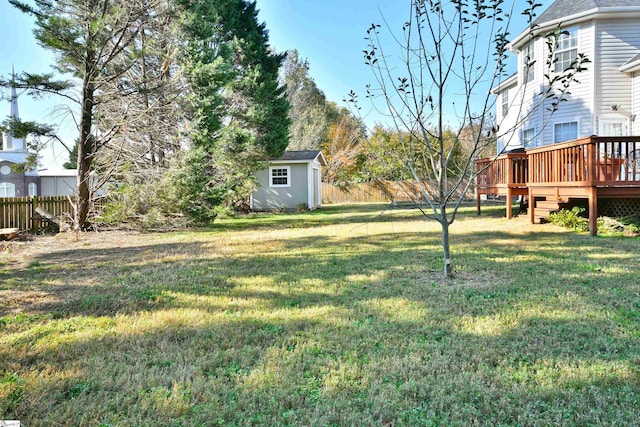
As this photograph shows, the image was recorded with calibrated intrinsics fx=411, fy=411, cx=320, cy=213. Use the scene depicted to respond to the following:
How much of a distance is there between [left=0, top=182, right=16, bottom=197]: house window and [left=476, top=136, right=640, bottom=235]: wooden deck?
27.3 metres

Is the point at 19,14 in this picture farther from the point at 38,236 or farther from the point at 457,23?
the point at 457,23

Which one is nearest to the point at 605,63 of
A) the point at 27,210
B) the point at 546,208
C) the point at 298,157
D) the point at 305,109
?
the point at 546,208

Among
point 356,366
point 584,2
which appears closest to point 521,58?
point 584,2

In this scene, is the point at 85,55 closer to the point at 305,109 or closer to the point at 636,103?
the point at 636,103

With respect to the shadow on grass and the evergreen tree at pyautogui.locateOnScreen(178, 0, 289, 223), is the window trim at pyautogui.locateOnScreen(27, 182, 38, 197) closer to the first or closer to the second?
the evergreen tree at pyautogui.locateOnScreen(178, 0, 289, 223)

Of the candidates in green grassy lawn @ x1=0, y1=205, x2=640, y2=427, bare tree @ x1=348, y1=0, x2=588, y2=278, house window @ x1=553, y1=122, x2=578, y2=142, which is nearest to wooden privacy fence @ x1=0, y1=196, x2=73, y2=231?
green grassy lawn @ x1=0, y1=205, x2=640, y2=427

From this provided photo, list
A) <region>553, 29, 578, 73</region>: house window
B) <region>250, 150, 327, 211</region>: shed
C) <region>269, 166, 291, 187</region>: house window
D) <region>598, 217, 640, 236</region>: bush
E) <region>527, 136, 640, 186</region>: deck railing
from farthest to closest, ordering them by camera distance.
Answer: <region>269, 166, 291, 187</region>: house window
<region>250, 150, 327, 211</region>: shed
<region>553, 29, 578, 73</region>: house window
<region>598, 217, 640, 236</region>: bush
<region>527, 136, 640, 186</region>: deck railing

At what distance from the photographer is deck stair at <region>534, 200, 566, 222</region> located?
9.67m

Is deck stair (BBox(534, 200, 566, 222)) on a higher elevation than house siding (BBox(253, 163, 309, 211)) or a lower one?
lower

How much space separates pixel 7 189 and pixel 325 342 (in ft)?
95.9

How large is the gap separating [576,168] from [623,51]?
5919mm

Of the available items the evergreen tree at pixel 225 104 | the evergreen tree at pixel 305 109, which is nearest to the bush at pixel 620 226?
the evergreen tree at pixel 225 104

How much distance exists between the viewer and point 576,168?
8461mm

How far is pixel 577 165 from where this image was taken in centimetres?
848
